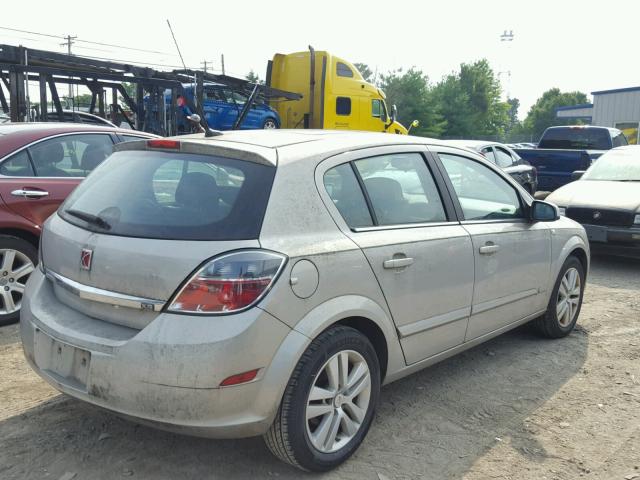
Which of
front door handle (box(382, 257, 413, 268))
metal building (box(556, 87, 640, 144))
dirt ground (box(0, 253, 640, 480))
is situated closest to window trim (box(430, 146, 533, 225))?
front door handle (box(382, 257, 413, 268))

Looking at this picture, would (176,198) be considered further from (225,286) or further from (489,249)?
(489,249)

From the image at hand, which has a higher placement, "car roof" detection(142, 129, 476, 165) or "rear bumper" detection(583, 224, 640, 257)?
"car roof" detection(142, 129, 476, 165)

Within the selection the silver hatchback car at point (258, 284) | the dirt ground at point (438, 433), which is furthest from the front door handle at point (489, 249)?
the dirt ground at point (438, 433)

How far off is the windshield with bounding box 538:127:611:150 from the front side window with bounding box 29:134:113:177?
1271 centimetres

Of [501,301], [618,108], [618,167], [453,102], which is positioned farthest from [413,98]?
[501,301]

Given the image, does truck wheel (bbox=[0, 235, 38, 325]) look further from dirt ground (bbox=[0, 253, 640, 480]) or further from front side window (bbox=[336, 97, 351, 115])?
front side window (bbox=[336, 97, 351, 115])

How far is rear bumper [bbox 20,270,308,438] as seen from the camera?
2.46 meters

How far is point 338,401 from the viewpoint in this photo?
2912 mm

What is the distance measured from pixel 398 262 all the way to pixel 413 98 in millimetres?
62477

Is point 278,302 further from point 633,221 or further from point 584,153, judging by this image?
point 584,153

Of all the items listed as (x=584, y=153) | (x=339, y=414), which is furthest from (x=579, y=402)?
(x=584, y=153)

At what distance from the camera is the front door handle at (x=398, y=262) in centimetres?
311

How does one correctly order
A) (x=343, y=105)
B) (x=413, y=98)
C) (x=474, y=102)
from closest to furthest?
(x=343, y=105) → (x=413, y=98) → (x=474, y=102)

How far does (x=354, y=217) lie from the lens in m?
3.10
